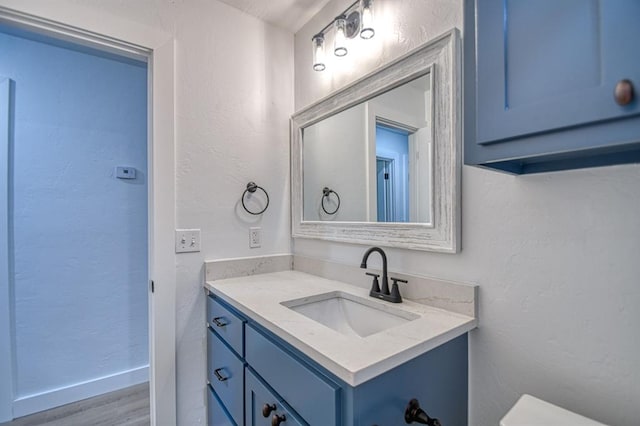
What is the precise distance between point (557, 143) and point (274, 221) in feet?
4.82

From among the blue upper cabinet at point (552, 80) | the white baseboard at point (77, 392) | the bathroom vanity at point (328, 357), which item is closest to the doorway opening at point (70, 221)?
the white baseboard at point (77, 392)

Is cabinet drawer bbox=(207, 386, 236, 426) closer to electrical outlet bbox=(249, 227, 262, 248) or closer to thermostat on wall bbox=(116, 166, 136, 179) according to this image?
electrical outlet bbox=(249, 227, 262, 248)

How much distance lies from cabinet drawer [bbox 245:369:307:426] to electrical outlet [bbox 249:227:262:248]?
75 cm

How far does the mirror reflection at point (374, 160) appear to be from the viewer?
1.16 m

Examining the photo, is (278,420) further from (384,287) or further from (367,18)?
(367,18)

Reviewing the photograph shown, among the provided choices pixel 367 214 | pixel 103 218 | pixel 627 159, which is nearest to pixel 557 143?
pixel 627 159

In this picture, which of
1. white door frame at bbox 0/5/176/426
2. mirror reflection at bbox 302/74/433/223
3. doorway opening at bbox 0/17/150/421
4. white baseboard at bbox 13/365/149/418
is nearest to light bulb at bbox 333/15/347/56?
mirror reflection at bbox 302/74/433/223

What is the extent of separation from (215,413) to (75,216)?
1656 millimetres

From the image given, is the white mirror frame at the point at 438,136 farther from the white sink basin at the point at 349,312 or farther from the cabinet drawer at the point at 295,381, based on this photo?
the cabinet drawer at the point at 295,381

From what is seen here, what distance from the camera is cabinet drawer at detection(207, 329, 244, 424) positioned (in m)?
1.19

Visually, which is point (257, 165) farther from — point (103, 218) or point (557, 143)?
point (557, 143)

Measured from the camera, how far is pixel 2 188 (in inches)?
71.3

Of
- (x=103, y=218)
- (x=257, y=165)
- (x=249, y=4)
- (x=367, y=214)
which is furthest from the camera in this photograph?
(x=103, y=218)

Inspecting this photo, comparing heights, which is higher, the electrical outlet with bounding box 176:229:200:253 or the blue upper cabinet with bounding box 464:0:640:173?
the blue upper cabinet with bounding box 464:0:640:173
